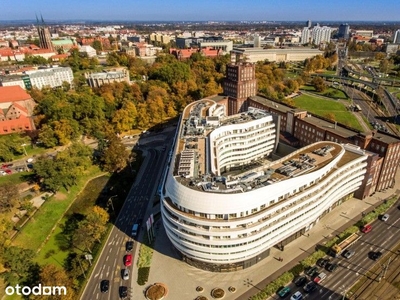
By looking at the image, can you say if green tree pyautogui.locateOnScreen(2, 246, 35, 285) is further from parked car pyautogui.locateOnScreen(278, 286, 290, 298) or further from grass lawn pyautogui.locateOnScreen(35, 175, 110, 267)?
parked car pyautogui.locateOnScreen(278, 286, 290, 298)

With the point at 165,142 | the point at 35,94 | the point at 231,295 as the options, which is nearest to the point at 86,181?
the point at 165,142

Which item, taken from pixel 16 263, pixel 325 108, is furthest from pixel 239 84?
pixel 16 263

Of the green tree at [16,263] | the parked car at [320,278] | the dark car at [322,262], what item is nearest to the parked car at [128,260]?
the green tree at [16,263]

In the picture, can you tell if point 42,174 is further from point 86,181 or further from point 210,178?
point 210,178

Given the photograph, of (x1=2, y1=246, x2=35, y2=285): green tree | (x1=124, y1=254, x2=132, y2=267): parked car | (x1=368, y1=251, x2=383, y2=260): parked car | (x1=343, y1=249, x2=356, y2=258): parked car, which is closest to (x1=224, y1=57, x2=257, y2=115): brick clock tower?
(x1=343, y1=249, x2=356, y2=258): parked car

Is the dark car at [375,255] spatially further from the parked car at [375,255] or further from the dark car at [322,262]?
the dark car at [322,262]

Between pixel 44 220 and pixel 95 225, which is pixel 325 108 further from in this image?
pixel 44 220
